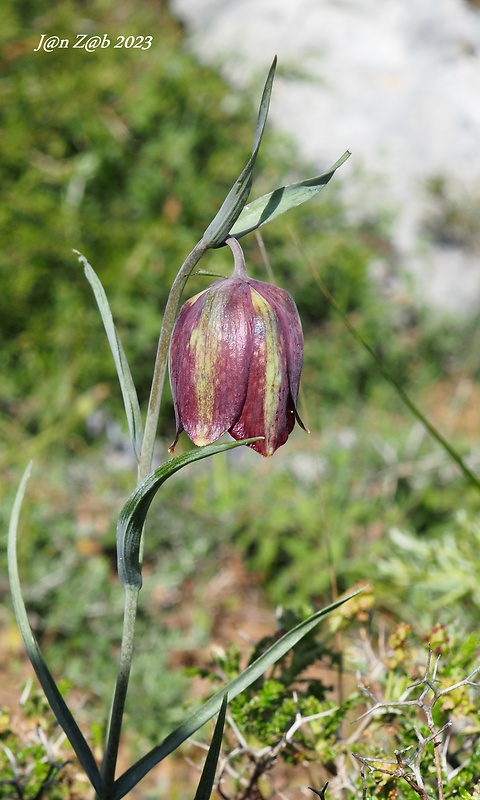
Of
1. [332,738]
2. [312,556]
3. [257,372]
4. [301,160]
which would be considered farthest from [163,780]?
[301,160]

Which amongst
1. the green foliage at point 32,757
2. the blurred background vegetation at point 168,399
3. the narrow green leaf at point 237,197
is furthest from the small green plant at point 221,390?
the blurred background vegetation at point 168,399

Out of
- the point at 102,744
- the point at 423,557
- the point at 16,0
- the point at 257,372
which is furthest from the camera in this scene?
the point at 16,0

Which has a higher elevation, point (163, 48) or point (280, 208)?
point (280, 208)

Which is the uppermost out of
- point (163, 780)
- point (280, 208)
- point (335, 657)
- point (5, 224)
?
point (280, 208)

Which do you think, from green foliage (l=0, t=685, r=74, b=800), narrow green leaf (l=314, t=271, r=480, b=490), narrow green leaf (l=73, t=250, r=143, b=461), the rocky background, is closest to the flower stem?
narrow green leaf (l=73, t=250, r=143, b=461)

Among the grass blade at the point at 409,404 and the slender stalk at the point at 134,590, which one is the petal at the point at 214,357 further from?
the grass blade at the point at 409,404

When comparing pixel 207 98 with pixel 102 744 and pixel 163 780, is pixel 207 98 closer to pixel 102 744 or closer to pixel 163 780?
pixel 163 780

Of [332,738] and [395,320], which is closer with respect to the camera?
[332,738]

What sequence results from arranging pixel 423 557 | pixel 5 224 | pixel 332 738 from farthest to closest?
pixel 5 224, pixel 423 557, pixel 332 738
